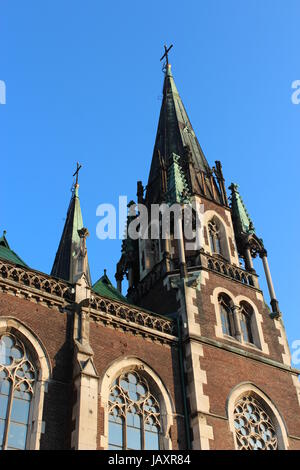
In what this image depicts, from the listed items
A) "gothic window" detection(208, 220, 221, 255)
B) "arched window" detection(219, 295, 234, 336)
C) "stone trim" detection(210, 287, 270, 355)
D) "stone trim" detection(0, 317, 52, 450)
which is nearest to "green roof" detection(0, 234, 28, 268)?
"stone trim" detection(0, 317, 52, 450)

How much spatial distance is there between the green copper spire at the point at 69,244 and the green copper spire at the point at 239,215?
24.2 ft

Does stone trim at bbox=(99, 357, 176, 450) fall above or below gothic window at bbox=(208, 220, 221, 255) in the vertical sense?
below

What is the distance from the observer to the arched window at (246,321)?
23859 mm

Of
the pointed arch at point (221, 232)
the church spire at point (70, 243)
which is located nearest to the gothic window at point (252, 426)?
the pointed arch at point (221, 232)

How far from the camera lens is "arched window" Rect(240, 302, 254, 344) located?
23859 mm

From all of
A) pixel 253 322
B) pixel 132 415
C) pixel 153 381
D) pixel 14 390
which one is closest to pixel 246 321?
pixel 253 322

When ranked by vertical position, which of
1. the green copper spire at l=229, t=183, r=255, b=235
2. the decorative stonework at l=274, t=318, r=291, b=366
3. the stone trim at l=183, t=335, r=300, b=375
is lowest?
the stone trim at l=183, t=335, r=300, b=375

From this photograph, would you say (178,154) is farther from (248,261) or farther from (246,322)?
(246,322)

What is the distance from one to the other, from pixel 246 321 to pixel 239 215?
661 centimetres

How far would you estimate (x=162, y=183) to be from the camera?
29375 millimetres

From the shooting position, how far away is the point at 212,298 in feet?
77.2

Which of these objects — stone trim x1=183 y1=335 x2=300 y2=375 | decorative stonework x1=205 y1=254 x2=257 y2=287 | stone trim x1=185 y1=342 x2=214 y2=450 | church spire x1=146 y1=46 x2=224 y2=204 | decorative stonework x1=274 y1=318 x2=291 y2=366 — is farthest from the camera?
church spire x1=146 y1=46 x2=224 y2=204

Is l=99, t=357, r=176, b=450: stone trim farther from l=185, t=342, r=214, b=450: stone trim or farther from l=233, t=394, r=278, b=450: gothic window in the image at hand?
l=233, t=394, r=278, b=450: gothic window

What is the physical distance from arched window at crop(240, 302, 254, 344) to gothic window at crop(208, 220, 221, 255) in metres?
3.05
